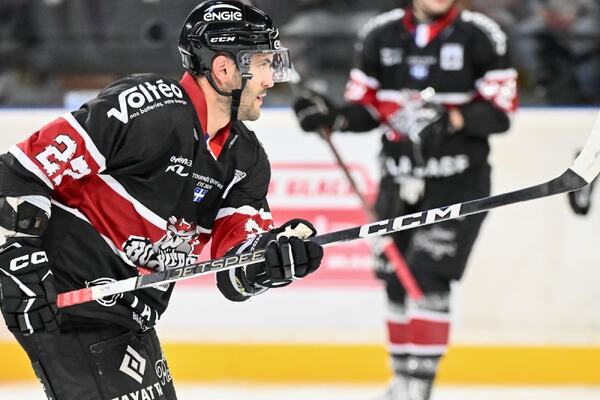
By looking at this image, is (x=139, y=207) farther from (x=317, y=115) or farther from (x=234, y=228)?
(x=317, y=115)

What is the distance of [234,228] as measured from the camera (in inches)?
115

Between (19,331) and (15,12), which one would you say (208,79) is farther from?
(15,12)

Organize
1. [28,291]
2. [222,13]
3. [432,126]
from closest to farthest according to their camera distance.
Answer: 1. [28,291]
2. [222,13]
3. [432,126]

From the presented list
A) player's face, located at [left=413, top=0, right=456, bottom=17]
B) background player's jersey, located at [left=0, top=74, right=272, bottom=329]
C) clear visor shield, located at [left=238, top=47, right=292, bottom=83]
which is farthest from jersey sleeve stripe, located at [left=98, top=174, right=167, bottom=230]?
player's face, located at [left=413, top=0, right=456, bottom=17]

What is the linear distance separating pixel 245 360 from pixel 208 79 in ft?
8.00

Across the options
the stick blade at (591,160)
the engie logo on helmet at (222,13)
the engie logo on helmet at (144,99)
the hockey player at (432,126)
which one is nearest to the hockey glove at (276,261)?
the engie logo on helmet at (144,99)

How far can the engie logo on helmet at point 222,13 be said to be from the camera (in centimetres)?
Answer: 280

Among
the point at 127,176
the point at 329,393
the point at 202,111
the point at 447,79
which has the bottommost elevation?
the point at 329,393

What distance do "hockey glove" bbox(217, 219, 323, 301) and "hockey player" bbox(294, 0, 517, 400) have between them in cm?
155

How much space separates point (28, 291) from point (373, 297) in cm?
269

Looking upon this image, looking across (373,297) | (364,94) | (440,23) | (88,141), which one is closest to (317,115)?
(364,94)

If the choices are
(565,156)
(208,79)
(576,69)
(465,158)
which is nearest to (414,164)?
(465,158)

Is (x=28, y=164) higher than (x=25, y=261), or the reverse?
(x=28, y=164)

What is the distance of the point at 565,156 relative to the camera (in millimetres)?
5016
